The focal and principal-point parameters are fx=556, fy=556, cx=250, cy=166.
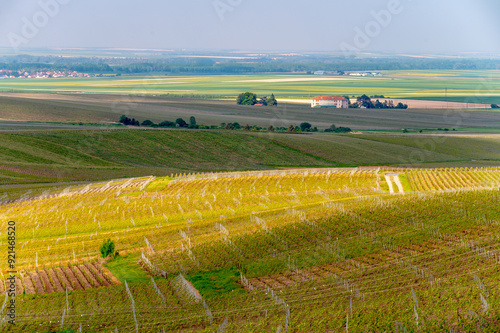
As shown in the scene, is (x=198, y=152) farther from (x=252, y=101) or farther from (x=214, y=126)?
(x=252, y=101)

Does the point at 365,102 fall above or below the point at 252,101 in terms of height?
below

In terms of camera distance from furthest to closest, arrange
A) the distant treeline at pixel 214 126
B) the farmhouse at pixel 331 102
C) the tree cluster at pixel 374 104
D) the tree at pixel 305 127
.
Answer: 1. the farmhouse at pixel 331 102
2. the tree cluster at pixel 374 104
3. the tree at pixel 305 127
4. the distant treeline at pixel 214 126

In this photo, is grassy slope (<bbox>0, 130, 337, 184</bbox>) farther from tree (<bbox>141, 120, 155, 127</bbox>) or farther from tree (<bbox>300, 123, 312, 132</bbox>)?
tree (<bbox>300, 123, 312, 132</bbox>)

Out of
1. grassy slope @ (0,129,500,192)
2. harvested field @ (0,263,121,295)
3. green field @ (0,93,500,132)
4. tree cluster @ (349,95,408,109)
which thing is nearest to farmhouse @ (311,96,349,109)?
tree cluster @ (349,95,408,109)

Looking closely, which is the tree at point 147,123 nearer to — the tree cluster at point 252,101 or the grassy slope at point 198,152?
the grassy slope at point 198,152

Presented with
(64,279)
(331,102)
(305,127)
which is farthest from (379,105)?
(64,279)

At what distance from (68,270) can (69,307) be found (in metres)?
5.90

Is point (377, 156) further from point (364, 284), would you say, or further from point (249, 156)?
point (364, 284)

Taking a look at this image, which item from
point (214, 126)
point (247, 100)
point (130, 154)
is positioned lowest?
point (247, 100)

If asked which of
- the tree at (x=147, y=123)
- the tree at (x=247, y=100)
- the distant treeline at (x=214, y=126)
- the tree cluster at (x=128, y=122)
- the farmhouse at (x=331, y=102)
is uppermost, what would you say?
the tree cluster at (x=128, y=122)

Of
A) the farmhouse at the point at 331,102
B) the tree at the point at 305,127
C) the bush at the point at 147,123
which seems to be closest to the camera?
the bush at the point at 147,123

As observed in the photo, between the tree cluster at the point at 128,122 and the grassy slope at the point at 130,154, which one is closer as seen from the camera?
the grassy slope at the point at 130,154

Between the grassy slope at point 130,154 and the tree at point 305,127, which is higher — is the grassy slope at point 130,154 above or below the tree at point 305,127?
above

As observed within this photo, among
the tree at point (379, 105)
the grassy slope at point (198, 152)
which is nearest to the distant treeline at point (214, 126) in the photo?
the grassy slope at point (198, 152)
